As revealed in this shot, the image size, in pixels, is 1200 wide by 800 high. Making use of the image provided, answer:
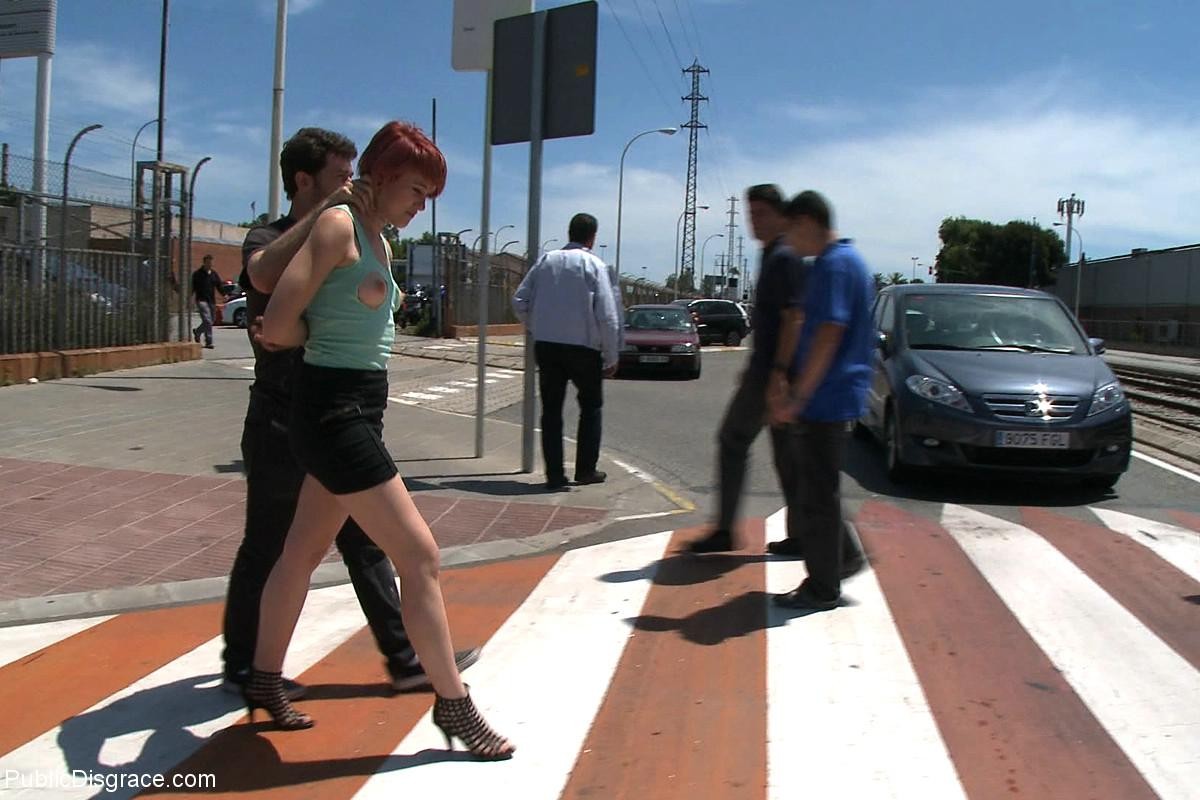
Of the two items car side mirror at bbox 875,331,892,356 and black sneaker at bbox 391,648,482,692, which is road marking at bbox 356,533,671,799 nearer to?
black sneaker at bbox 391,648,482,692

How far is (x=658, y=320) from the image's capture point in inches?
782

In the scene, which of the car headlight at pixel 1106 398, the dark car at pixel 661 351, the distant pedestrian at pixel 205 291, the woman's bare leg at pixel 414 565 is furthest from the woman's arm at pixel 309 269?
the distant pedestrian at pixel 205 291

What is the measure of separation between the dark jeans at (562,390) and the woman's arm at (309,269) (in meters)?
4.07

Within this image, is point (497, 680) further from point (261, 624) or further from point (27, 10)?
point (27, 10)

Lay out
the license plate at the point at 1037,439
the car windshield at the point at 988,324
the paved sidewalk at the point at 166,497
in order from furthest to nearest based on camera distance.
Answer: the car windshield at the point at 988,324 → the license plate at the point at 1037,439 → the paved sidewalk at the point at 166,497

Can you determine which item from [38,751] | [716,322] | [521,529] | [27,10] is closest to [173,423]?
[521,529]

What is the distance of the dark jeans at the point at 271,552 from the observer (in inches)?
138

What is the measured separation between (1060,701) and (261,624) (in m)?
2.75

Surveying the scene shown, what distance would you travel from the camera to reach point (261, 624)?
334 centimetres

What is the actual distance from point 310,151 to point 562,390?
384 centimetres

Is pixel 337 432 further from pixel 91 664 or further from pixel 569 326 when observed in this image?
pixel 569 326

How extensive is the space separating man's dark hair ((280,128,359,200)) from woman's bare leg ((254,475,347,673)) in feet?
3.36

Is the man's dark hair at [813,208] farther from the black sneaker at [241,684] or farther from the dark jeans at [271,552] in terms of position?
the black sneaker at [241,684]

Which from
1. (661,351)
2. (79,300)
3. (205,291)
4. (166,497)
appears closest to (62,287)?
(79,300)
